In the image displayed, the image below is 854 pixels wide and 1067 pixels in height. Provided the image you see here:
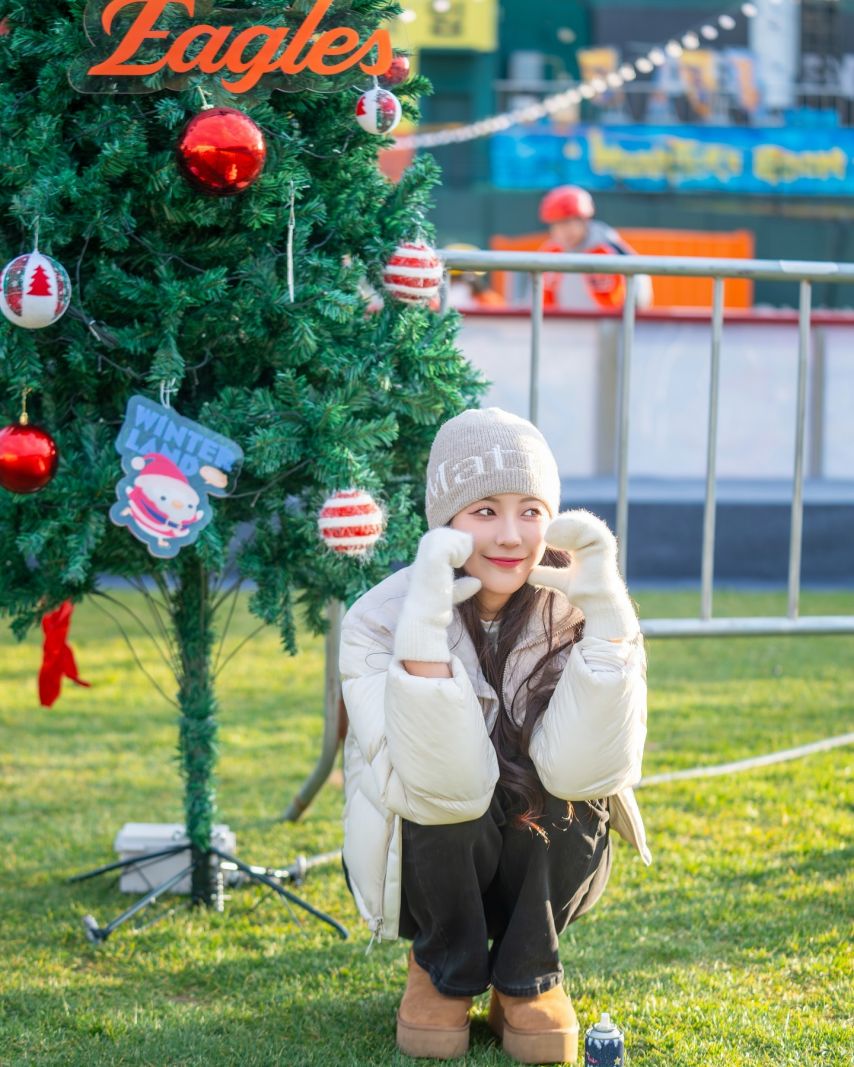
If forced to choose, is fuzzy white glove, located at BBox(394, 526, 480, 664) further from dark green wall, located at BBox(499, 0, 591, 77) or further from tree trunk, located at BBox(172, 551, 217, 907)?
dark green wall, located at BBox(499, 0, 591, 77)

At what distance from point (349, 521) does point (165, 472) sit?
334mm

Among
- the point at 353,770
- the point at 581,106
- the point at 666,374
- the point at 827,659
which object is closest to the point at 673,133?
the point at 581,106

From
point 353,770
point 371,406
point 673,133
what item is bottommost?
point 353,770

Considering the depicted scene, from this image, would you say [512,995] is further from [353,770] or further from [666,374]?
[666,374]

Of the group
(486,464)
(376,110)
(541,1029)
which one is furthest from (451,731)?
(376,110)

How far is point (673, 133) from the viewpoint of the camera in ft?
65.9

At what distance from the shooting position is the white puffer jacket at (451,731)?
1.91m

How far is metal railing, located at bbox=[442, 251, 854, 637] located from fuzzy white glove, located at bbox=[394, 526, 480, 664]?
1.02 metres

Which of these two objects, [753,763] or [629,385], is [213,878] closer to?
[629,385]

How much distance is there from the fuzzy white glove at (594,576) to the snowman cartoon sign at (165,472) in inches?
26.7

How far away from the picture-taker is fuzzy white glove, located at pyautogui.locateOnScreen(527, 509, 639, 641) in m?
1.92

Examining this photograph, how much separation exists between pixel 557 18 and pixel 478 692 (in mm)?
21827

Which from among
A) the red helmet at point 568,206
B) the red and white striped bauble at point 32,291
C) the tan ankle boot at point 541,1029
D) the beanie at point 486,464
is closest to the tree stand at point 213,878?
the tan ankle boot at point 541,1029

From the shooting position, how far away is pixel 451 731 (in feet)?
6.23
